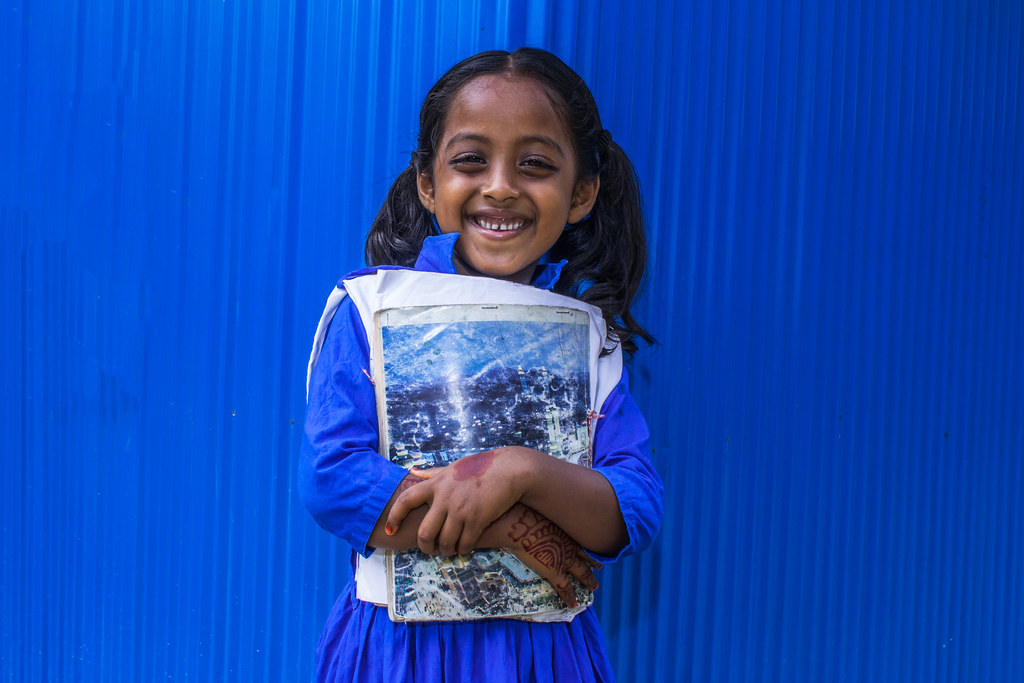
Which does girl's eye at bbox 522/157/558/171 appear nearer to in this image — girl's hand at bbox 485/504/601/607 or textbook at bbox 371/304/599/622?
textbook at bbox 371/304/599/622

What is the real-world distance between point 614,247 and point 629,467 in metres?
0.49

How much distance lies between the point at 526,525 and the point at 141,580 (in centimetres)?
116

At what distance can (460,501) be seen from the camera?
1022 millimetres

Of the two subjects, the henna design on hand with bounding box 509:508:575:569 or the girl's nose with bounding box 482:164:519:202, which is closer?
the henna design on hand with bounding box 509:508:575:569

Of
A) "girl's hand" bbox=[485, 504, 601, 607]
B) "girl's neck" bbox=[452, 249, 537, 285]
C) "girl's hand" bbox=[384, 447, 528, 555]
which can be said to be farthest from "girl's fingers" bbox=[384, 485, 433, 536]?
"girl's neck" bbox=[452, 249, 537, 285]

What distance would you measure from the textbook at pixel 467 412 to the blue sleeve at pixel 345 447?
3 cm

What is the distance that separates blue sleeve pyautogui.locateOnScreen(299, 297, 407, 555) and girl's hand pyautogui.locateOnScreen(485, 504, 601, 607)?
0.56 feet

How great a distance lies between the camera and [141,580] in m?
1.77

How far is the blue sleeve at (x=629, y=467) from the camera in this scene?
113 cm

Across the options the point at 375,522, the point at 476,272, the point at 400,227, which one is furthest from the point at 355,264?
the point at 375,522

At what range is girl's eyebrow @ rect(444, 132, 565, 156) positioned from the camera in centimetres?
124

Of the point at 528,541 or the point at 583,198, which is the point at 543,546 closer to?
the point at 528,541

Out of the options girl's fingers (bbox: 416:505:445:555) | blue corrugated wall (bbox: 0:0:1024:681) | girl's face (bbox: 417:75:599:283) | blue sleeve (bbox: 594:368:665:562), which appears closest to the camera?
girl's fingers (bbox: 416:505:445:555)

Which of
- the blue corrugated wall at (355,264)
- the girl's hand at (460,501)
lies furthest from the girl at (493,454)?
the blue corrugated wall at (355,264)
